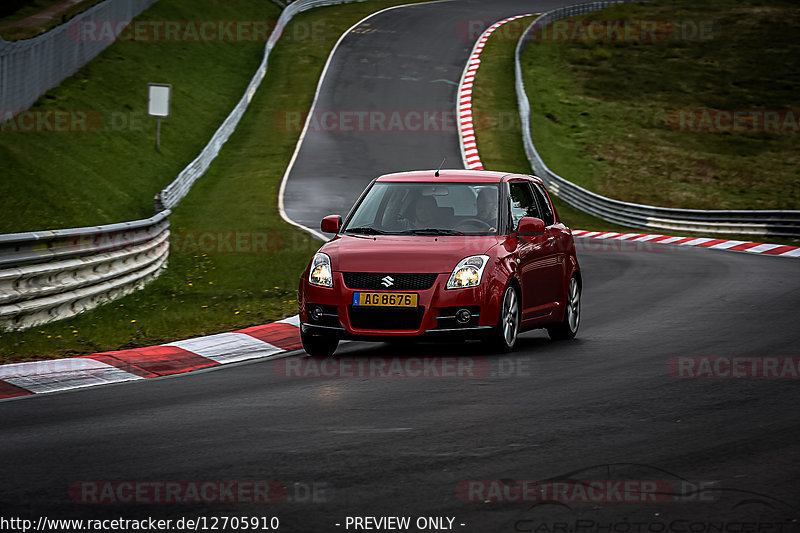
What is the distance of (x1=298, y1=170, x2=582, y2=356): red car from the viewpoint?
10.4m

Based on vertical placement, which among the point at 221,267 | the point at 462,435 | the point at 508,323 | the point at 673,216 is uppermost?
the point at 462,435

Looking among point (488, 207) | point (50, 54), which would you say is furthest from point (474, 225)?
point (50, 54)

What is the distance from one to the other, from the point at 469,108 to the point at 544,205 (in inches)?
1388

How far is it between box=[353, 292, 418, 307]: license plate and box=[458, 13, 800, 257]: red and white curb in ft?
53.2

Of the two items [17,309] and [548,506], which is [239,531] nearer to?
[548,506]

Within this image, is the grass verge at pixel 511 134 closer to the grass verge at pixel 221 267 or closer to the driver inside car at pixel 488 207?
the grass verge at pixel 221 267

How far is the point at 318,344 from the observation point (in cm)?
1091

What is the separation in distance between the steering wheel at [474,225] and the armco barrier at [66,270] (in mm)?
4248

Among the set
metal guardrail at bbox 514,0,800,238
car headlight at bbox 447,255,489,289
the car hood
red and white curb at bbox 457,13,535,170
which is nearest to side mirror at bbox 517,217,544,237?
the car hood

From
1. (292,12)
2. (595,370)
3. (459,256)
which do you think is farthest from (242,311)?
(292,12)

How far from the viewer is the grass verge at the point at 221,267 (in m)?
11.7

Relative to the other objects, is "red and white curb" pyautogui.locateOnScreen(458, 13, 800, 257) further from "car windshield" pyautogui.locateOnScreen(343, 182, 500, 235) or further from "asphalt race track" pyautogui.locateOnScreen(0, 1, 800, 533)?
"car windshield" pyautogui.locateOnScreen(343, 182, 500, 235)

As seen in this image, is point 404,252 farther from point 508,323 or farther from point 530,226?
point 530,226

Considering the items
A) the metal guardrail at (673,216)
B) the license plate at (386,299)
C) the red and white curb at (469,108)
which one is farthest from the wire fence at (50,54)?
the license plate at (386,299)
